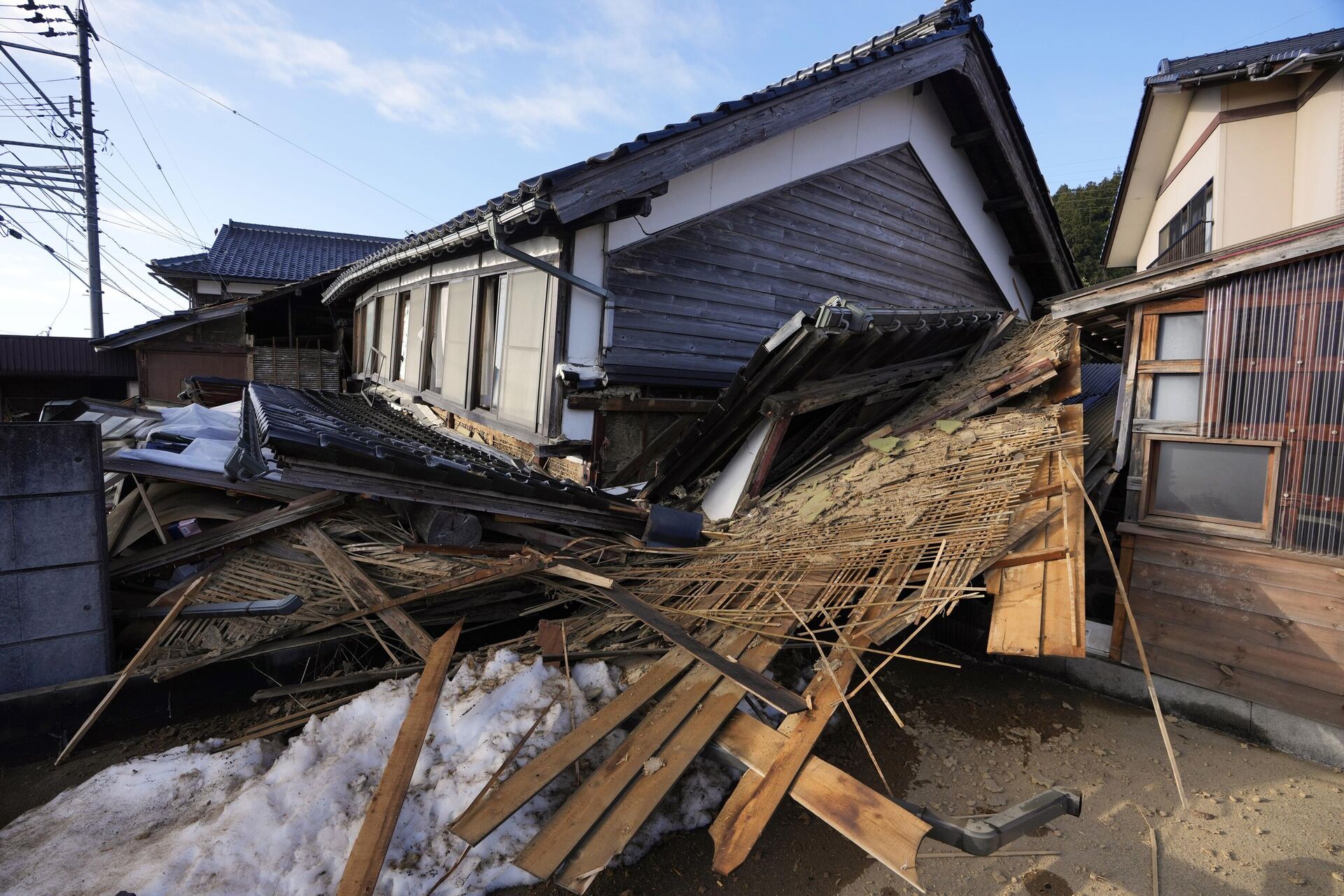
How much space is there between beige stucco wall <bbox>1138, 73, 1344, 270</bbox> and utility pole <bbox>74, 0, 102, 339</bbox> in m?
24.6

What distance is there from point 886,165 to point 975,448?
18.1 feet

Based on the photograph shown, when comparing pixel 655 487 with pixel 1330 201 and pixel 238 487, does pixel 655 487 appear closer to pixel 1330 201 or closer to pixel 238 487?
pixel 238 487

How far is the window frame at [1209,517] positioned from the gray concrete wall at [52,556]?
764cm

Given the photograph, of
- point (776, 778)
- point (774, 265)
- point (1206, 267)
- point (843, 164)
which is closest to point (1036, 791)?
point (776, 778)

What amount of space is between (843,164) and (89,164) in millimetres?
20873

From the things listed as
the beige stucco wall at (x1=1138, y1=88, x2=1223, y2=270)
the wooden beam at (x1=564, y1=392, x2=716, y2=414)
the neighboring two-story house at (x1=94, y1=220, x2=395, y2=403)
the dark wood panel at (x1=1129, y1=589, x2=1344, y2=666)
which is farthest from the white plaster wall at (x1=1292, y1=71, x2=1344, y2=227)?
the neighboring two-story house at (x1=94, y1=220, x2=395, y2=403)

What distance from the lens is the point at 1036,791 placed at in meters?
3.94

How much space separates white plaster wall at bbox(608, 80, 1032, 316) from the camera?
6.73 meters

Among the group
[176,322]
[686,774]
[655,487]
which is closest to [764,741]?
[686,774]

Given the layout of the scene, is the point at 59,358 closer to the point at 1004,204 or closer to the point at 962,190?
the point at 962,190

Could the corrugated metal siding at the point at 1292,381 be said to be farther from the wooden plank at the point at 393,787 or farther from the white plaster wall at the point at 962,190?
the wooden plank at the point at 393,787

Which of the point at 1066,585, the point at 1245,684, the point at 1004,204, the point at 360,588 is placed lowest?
the point at 1245,684

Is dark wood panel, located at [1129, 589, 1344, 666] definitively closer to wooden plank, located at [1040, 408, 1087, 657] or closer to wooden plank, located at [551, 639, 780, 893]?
wooden plank, located at [1040, 408, 1087, 657]

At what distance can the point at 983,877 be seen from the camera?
320 cm
